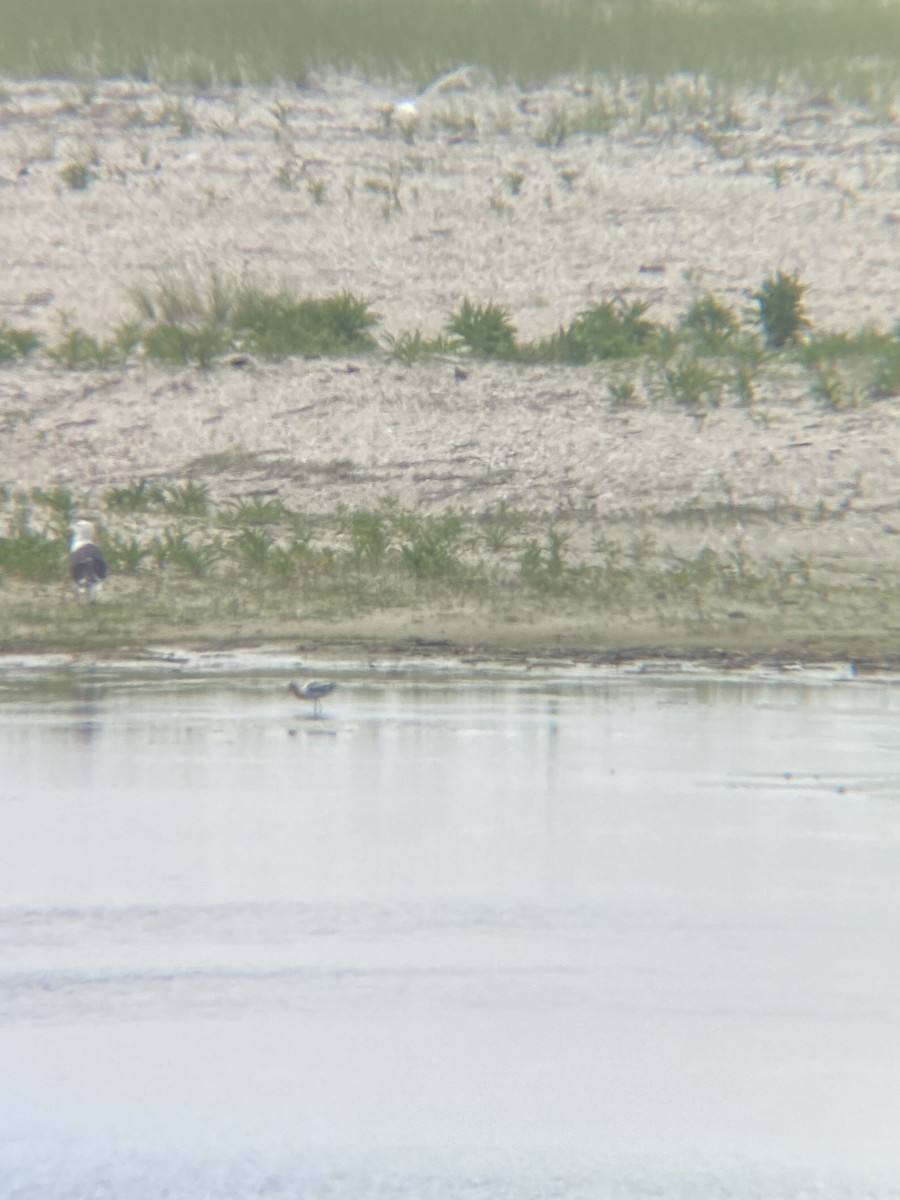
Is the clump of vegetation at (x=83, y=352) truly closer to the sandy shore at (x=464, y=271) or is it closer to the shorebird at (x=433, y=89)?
the sandy shore at (x=464, y=271)

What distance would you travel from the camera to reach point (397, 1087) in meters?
4.67

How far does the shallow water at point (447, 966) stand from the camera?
4320 mm

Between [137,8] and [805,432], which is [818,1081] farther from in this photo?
[137,8]

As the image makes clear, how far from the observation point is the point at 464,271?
27.4 meters

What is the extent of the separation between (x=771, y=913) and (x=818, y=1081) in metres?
1.50

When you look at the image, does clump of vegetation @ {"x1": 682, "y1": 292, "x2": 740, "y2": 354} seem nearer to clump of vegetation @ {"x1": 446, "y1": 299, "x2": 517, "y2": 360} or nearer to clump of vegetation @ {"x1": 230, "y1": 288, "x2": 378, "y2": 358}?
clump of vegetation @ {"x1": 446, "y1": 299, "x2": 517, "y2": 360}

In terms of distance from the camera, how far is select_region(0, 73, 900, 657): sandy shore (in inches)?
759

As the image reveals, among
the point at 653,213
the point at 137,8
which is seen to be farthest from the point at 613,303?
the point at 137,8

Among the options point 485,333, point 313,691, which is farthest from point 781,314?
point 313,691

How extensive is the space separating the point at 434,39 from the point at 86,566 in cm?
2504

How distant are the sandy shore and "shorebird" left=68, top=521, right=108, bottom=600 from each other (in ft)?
13.5

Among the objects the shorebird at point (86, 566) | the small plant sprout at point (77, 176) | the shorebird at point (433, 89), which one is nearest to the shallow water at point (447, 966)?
the shorebird at point (86, 566)

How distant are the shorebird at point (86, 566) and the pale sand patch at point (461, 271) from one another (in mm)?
3731

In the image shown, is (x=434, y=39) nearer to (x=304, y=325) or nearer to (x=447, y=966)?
(x=304, y=325)
